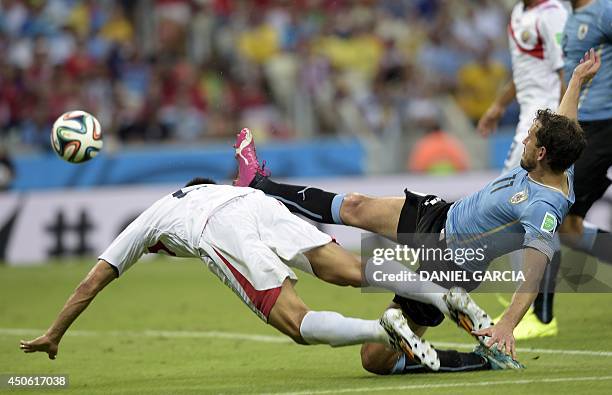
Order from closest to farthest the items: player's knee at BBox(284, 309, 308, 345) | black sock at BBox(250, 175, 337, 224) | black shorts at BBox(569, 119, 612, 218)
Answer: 1. player's knee at BBox(284, 309, 308, 345)
2. black sock at BBox(250, 175, 337, 224)
3. black shorts at BBox(569, 119, 612, 218)

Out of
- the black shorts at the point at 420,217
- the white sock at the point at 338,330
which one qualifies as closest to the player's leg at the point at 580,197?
the black shorts at the point at 420,217

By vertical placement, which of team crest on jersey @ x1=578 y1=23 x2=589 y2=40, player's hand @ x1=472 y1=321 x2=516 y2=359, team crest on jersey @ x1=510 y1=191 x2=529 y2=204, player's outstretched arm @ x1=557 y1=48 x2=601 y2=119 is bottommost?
player's hand @ x1=472 y1=321 x2=516 y2=359

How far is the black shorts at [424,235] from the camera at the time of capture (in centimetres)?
728

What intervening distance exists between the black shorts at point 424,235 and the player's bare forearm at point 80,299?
75.9 inches

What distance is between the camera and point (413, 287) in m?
7.03

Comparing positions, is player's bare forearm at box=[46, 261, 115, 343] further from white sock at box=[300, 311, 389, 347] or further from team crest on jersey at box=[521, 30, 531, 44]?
team crest on jersey at box=[521, 30, 531, 44]

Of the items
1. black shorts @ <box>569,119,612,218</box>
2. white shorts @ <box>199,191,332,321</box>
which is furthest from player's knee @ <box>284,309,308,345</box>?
black shorts @ <box>569,119,612,218</box>

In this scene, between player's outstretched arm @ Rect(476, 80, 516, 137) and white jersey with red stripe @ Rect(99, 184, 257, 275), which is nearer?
white jersey with red stripe @ Rect(99, 184, 257, 275)

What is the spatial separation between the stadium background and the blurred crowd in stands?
0.03 metres

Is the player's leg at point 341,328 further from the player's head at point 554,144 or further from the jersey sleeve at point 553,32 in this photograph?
the jersey sleeve at point 553,32

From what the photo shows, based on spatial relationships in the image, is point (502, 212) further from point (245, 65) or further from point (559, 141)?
point (245, 65)

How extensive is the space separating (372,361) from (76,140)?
3082mm

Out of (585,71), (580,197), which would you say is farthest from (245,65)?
(585,71)

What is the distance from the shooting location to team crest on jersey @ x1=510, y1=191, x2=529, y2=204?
6.98m
